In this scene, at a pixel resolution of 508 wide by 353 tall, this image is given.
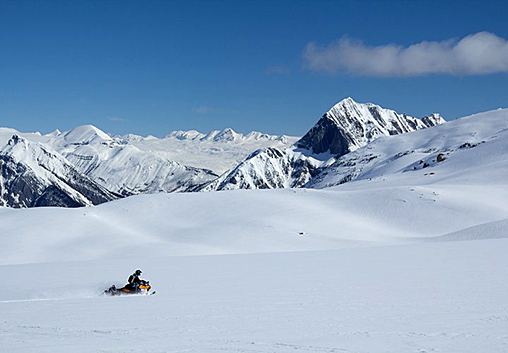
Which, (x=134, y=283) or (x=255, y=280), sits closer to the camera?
(x=134, y=283)

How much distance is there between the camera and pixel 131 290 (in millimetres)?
19094

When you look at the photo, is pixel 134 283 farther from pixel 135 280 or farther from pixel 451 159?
pixel 451 159

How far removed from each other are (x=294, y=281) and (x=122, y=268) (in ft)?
34.2

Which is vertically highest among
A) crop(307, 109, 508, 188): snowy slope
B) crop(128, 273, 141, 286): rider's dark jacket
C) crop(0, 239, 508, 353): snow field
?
crop(307, 109, 508, 188): snowy slope

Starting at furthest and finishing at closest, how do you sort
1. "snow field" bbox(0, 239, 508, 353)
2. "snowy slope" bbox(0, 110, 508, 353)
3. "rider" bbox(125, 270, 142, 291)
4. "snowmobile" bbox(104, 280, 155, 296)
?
"rider" bbox(125, 270, 142, 291), "snowmobile" bbox(104, 280, 155, 296), "snowy slope" bbox(0, 110, 508, 353), "snow field" bbox(0, 239, 508, 353)

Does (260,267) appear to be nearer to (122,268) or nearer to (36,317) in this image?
(122,268)

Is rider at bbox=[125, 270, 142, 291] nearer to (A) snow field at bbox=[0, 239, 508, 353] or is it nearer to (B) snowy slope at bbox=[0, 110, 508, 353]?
(A) snow field at bbox=[0, 239, 508, 353]

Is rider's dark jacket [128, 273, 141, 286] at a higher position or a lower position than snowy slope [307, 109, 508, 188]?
lower

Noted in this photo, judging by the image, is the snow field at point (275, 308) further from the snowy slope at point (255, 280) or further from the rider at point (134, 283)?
the rider at point (134, 283)

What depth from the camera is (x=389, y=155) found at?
648ft

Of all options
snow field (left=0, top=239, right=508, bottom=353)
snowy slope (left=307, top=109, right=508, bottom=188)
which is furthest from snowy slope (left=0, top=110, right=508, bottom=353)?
snowy slope (left=307, top=109, right=508, bottom=188)

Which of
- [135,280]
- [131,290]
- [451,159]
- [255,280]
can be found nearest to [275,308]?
[255,280]

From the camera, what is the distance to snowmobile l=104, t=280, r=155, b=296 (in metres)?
18.8

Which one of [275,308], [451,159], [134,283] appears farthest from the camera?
[451,159]
